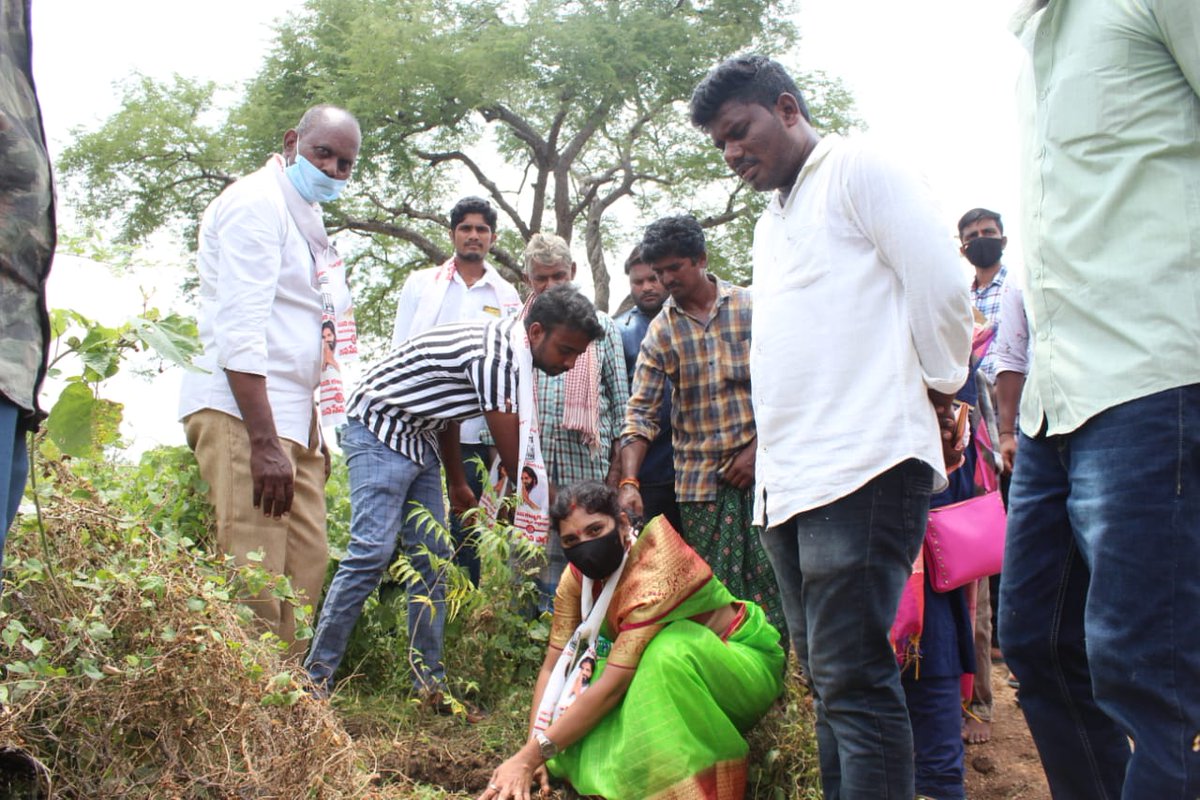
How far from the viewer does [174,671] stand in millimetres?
2211

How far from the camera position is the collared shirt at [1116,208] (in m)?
1.55

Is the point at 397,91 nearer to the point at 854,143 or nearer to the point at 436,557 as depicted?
the point at 436,557

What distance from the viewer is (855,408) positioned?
2.08m

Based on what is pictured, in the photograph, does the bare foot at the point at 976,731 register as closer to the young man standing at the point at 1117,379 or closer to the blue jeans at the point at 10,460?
the young man standing at the point at 1117,379

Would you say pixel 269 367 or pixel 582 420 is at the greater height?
pixel 269 367

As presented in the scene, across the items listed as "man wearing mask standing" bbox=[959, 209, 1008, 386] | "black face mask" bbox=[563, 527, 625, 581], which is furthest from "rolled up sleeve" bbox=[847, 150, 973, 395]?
→ "man wearing mask standing" bbox=[959, 209, 1008, 386]

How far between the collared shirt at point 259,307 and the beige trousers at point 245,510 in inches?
2.3

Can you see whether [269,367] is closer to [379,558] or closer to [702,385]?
[379,558]

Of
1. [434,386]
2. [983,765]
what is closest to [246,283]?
[434,386]

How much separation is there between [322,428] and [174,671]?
1.26 meters

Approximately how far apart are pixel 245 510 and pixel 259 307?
612 mm

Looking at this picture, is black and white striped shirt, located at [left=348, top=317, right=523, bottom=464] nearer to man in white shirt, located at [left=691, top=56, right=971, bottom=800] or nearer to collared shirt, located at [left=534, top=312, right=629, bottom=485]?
collared shirt, located at [left=534, top=312, right=629, bottom=485]

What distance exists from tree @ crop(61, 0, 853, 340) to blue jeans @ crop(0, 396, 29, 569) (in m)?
16.5

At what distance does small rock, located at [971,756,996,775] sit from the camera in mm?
3287
